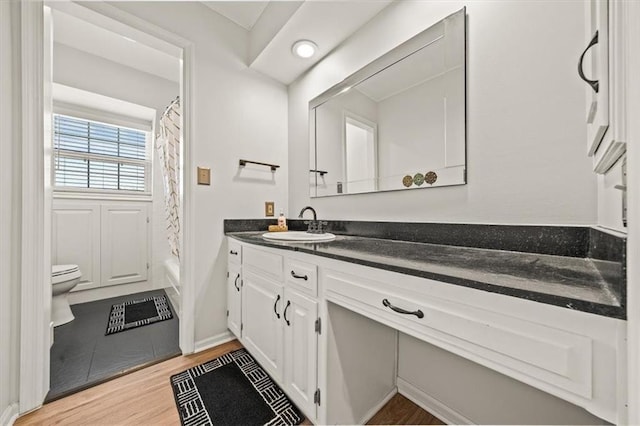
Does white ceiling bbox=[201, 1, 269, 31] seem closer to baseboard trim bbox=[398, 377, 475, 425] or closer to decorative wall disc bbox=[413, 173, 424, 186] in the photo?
decorative wall disc bbox=[413, 173, 424, 186]

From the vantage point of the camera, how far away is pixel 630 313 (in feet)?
1.19

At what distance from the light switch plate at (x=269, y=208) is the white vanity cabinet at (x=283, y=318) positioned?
1.84ft

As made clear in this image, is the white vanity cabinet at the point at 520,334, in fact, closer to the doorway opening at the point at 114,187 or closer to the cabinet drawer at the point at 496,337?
the cabinet drawer at the point at 496,337

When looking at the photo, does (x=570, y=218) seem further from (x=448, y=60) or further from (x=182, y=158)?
(x=182, y=158)

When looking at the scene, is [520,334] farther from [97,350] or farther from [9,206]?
[97,350]

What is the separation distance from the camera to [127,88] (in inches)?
100.0

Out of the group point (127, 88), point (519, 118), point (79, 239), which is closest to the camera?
point (519, 118)

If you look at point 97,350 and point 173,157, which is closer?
point 97,350

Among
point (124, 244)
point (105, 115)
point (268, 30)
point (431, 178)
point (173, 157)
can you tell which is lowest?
point (124, 244)

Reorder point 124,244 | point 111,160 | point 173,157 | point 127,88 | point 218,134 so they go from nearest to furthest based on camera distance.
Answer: point 218,134 < point 173,157 < point 127,88 < point 124,244 < point 111,160

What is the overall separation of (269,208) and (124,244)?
6.26 feet

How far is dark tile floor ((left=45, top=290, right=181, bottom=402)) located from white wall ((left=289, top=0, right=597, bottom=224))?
6.09 feet

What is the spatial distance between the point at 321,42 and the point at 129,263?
2932 millimetres

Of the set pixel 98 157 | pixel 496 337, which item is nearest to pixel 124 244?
pixel 98 157
